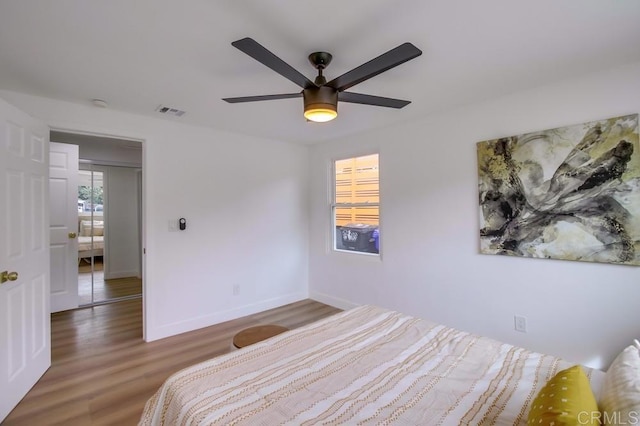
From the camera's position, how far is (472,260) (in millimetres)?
2867

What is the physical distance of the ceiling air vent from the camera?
113 inches

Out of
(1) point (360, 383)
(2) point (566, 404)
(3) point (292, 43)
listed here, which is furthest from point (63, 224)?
(2) point (566, 404)

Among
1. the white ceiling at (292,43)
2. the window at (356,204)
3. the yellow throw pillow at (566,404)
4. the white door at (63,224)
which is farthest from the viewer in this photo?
the white door at (63,224)

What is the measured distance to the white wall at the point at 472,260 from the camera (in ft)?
7.16

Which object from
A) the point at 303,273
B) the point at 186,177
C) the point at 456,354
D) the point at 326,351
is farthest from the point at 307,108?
the point at 303,273

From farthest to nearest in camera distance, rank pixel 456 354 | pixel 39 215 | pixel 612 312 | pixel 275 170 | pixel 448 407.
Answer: pixel 275 170 → pixel 39 215 → pixel 612 312 → pixel 456 354 → pixel 448 407

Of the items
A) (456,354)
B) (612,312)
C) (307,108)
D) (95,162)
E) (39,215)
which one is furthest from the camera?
(95,162)

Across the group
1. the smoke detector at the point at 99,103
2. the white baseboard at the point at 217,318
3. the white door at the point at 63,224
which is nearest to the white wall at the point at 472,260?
the white baseboard at the point at 217,318

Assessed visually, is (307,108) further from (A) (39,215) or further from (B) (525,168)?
(A) (39,215)

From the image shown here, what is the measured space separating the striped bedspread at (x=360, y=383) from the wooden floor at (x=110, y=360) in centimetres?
105

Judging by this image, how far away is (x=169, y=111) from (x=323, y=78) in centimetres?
190

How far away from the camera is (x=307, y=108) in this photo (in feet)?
5.80

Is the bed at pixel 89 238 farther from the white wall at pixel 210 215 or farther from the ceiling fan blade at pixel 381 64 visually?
the ceiling fan blade at pixel 381 64

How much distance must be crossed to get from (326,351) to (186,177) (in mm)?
2606
